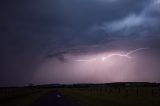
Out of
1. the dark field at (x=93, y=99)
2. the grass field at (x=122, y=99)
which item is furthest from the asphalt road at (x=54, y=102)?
the grass field at (x=122, y=99)

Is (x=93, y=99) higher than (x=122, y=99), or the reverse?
(x=122, y=99)

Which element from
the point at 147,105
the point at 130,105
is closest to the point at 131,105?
the point at 130,105

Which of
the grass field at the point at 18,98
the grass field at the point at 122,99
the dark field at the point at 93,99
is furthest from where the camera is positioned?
the grass field at the point at 18,98

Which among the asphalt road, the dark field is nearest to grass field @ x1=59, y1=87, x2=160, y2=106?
the dark field

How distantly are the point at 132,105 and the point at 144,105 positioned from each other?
4.05ft

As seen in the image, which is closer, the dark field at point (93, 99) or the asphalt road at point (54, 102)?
the asphalt road at point (54, 102)

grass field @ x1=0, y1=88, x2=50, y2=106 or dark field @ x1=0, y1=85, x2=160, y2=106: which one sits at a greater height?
dark field @ x1=0, y1=85, x2=160, y2=106

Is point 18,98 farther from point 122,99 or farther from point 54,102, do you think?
point 122,99

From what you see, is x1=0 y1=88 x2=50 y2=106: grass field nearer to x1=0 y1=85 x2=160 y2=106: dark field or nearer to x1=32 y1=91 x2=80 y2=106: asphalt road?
x1=0 y1=85 x2=160 y2=106: dark field

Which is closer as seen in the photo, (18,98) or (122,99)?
(122,99)

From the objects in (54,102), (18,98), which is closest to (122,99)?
(54,102)

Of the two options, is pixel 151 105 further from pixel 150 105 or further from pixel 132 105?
pixel 132 105

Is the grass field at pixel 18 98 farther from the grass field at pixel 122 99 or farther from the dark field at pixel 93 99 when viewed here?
the grass field at pixel 122 99

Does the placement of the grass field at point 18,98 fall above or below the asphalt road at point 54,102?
below
